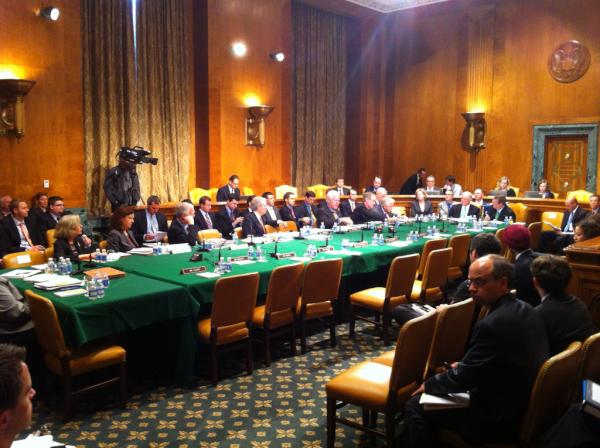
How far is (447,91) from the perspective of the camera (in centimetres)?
1512

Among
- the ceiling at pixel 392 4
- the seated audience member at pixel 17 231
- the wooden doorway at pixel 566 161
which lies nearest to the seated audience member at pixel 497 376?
the seated audience member at pixel 17 231

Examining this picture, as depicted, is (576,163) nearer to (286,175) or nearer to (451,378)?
(286,175)

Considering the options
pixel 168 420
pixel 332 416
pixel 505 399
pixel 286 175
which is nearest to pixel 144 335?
pixel 168 420

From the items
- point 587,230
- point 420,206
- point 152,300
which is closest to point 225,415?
point 152,300

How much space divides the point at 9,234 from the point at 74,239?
2.61m

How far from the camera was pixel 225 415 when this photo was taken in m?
3.97

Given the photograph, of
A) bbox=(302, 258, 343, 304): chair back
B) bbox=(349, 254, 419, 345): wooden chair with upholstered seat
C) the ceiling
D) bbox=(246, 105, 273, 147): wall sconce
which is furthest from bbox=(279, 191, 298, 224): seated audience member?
the ceiling

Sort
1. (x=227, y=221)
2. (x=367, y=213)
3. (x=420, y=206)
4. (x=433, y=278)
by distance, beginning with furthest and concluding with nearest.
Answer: (x=420, y=206) → (x=367, y=213) → (x=227, y=221) → (x=433, y=278)

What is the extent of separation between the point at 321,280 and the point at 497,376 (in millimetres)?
2590

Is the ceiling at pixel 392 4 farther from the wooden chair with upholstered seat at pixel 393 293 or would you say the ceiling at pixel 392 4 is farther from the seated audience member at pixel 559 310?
the seated audience member at pixel 559 310

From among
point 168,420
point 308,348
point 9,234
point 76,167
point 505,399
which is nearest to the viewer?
point 505,399

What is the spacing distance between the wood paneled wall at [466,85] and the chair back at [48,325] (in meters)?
12.4

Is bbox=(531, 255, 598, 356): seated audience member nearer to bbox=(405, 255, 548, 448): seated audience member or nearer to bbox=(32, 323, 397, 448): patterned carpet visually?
bbox=(405, 255, 548, 448): seated audience member

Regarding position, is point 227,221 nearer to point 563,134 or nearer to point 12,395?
point 12,395
